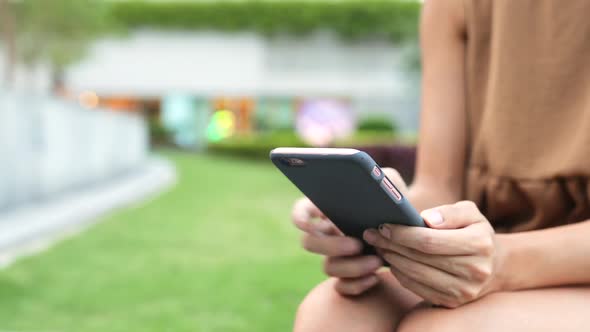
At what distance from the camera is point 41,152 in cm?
582

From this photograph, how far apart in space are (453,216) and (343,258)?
0.21 metres

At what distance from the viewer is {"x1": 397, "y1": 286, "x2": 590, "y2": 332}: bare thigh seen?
0.79 metres

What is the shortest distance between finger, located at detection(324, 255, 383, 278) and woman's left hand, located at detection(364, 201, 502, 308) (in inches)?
3.6

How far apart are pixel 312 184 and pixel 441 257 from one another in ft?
0.58

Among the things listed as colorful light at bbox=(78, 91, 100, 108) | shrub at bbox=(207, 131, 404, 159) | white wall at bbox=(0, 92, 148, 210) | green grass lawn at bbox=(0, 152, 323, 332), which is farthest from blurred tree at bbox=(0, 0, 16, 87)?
colorful light at bbox=(78, 91, 100, 108)

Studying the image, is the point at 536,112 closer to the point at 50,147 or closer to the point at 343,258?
the point at 343,258

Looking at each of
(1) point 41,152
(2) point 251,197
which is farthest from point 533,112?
(2) point 251,197

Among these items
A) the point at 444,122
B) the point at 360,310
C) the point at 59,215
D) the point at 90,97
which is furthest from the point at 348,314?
the point at 90,97

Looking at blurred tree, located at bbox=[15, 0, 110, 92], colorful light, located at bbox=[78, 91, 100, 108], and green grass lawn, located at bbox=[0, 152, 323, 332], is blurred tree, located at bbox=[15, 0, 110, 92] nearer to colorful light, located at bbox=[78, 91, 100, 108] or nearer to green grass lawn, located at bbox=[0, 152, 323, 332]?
green grass lawn, located at bbox=[0, 152, 323, 332]

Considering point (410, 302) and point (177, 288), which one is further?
point (177, 288)

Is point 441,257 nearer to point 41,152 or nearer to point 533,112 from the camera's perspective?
point 533,112

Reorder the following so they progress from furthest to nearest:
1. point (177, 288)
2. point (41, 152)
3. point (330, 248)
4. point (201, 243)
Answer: point (41, 152) → point (201, 243) → point (177, 288) → point (330, 248)

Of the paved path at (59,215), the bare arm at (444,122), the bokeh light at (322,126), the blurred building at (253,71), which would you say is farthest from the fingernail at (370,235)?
the blurred building at (253,71)

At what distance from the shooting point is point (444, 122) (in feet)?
3.67
